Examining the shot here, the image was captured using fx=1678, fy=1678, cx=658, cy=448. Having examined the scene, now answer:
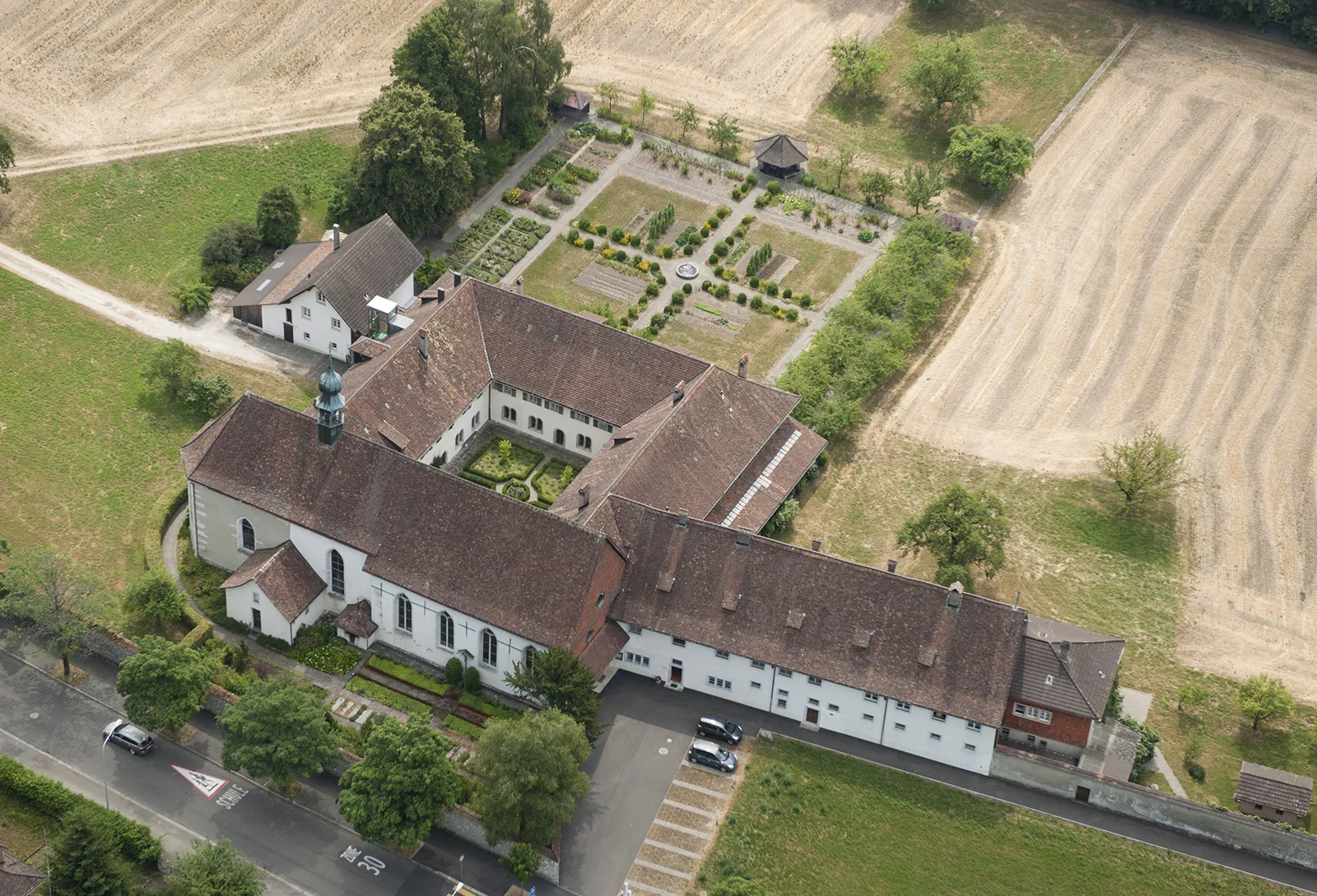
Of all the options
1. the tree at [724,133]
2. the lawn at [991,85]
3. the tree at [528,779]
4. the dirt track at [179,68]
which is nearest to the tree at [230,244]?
the dirt track at [179,68]

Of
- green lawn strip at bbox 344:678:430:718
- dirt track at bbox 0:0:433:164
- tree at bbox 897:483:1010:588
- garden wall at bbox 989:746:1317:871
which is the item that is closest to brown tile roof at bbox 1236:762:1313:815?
A: garden wall at bbox 989:746:1317:871

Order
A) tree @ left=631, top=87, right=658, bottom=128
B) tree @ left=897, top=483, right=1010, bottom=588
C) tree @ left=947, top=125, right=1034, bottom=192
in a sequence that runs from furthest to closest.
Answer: tree @ left=631, top=87, right=658, bottom=128 < tree @ left=947, top=125, right=1034, bottom=192 < tree @ left=897, top=483, right=1010, bottom=588

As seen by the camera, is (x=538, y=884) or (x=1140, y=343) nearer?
(x=538, y=884)

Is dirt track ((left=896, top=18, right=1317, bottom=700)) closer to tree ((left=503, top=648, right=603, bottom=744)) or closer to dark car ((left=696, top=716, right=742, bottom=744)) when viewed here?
dark car ((left=696, top=716, right=742, bottom=744))

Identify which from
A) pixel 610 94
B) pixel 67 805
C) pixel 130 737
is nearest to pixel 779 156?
pixel 610 94

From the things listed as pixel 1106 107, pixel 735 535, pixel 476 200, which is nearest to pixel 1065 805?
pixel 735 535

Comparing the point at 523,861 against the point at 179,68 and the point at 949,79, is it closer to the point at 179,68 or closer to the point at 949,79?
the point at 949,79

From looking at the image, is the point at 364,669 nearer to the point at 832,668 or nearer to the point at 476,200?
the point at 832,668

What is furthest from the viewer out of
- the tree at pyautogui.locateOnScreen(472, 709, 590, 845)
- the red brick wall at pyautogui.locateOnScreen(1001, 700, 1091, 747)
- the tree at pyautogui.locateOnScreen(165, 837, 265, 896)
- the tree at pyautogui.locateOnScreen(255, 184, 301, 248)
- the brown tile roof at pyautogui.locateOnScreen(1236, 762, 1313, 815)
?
the tree at pyautogui.locateOnScreen(255, 184, 301, 248)
